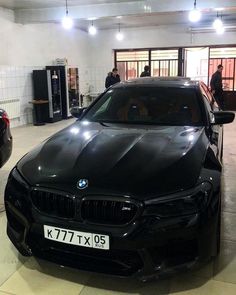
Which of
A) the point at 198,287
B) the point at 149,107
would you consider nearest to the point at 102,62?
the point at 149,107

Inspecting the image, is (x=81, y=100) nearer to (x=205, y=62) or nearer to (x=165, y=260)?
(x=205, y=62)

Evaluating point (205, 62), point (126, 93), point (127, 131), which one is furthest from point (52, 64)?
point (127, 131)

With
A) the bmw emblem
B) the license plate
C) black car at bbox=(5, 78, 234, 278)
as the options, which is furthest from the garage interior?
the bmw emblem

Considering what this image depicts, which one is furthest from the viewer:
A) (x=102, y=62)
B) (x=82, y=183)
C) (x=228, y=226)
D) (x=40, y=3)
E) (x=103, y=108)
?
(x=102, y=62)

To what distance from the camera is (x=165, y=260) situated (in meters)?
1.79

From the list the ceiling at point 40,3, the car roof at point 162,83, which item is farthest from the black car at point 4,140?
the ceiling at point 40,3

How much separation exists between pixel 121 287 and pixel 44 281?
0.48 m

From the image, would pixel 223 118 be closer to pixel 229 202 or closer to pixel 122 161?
pixel 229 202

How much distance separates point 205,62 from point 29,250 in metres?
10.7

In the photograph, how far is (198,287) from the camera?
2023 mm

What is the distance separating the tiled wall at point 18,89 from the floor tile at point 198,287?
22.5ft

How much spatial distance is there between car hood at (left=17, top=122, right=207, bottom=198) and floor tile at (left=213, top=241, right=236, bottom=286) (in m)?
0.70

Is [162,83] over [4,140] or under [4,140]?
over

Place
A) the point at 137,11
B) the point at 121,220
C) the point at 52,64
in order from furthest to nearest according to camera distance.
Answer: the point at 52,64
the point at 137,11
the point at 121,220
